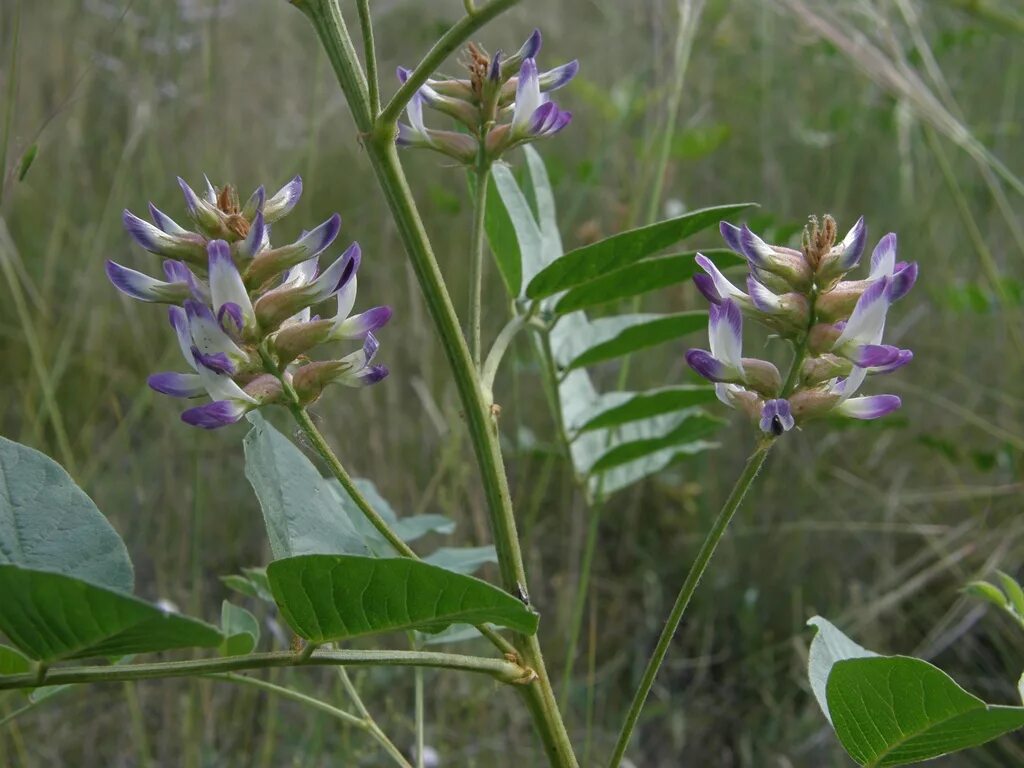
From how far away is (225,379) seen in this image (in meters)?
0.76

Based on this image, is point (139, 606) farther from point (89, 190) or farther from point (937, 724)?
point (89, 190)

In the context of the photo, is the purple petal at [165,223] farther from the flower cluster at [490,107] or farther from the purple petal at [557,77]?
the purple petal at [557,77]

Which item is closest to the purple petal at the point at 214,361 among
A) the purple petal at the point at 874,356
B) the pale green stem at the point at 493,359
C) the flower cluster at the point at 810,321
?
the pale green stem at the point at 493,359

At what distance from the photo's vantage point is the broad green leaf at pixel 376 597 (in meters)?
0.64

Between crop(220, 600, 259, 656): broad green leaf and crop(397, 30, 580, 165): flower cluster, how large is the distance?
489 millimetres

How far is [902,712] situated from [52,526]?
58cm

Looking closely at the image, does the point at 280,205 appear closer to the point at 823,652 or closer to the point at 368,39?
the point at 368,39

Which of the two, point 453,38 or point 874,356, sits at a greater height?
point 453,38

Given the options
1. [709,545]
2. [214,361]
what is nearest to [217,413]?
[214,361]

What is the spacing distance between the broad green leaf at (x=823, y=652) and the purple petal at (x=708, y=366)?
0.66 ft

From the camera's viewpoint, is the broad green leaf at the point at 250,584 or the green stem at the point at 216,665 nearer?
the green stem at the point at 216,665

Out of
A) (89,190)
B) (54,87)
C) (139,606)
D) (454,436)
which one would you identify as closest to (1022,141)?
(454,436)

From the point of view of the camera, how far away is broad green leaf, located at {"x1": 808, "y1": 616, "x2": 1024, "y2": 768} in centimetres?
72

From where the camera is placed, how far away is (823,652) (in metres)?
0.90
